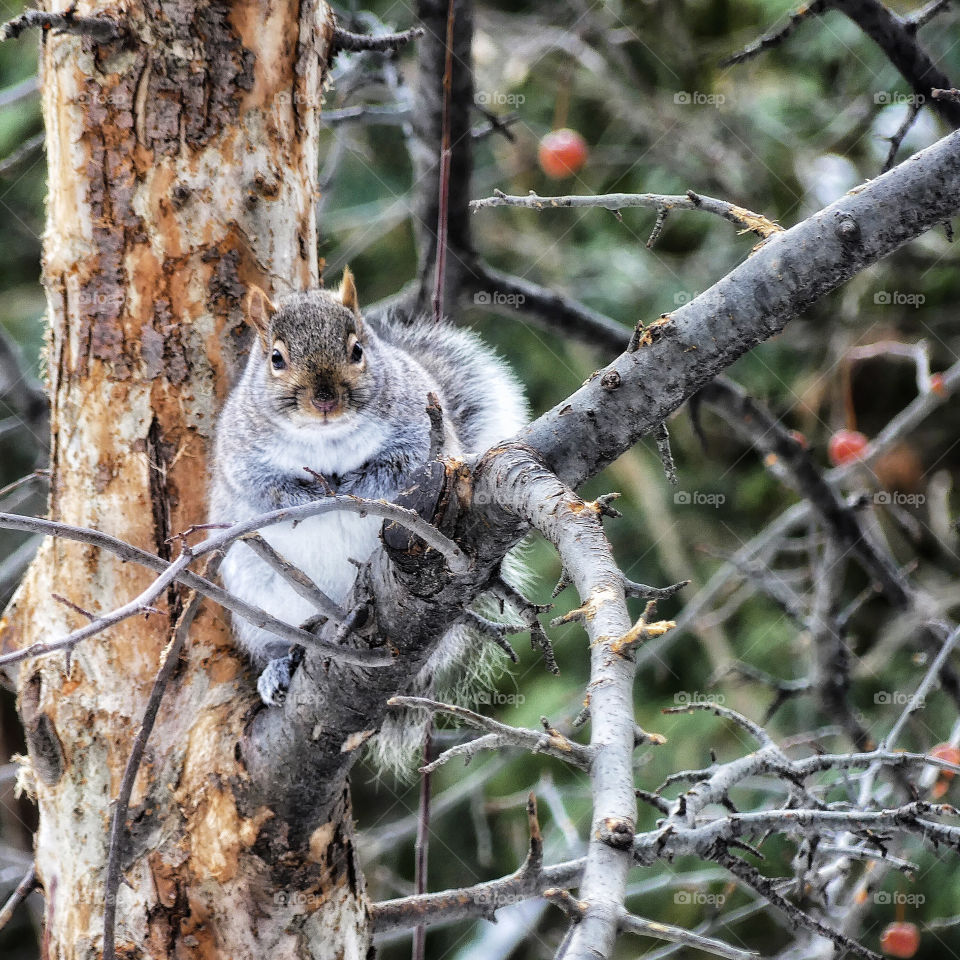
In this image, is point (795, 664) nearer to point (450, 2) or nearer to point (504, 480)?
point (450, 2)

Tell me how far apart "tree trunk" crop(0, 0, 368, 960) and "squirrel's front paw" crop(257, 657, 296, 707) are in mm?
33

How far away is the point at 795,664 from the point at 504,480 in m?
2.31

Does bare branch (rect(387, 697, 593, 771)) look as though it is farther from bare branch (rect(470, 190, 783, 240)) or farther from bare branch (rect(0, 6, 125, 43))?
bare branch (rect(0, 6, 125, 43))

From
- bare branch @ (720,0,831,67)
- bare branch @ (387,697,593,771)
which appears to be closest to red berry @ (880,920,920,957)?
bare branch @ (387,697,593,771)

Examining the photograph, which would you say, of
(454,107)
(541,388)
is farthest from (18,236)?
(454,107)

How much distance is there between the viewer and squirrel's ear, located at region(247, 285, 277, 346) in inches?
60.3

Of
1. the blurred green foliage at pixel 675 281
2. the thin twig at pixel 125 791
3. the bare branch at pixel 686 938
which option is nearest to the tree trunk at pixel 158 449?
the thin twig at pixel 125 791

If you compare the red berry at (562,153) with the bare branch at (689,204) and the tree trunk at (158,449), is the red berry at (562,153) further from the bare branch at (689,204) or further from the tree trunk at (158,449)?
the bare branch at (689,204)

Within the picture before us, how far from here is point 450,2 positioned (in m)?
1.84

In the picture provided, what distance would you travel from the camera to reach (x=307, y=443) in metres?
1.63

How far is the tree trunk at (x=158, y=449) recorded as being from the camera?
1.37 metres

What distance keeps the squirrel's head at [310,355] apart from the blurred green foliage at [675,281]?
140 cm

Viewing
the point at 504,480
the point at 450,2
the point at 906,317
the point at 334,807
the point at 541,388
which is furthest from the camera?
the point at 541,388

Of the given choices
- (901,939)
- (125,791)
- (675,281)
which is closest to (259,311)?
(125,791)
